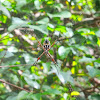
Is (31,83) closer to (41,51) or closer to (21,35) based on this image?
(41,51)

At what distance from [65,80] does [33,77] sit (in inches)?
6.2

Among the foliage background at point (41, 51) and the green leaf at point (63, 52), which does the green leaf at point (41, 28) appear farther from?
the green leaf at point (63, 52)

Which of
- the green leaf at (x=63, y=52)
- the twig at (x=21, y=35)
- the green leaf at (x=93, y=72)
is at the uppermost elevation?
the twig at (x=21, y=35)

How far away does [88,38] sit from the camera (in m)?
0.84

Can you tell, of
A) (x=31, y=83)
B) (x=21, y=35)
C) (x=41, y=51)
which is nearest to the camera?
(x=41, y=51)

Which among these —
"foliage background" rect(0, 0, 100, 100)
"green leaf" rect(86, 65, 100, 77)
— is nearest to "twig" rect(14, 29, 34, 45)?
"foliage background" rect(0, 0, 100, 100)

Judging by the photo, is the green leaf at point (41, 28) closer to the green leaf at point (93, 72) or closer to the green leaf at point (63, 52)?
the green leaf at point (63, 52)

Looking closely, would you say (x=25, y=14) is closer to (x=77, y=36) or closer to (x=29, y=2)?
(x=29, y=2)

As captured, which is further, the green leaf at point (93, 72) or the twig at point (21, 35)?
the twig at point (21, 35)

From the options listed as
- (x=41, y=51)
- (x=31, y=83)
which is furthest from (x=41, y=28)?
(x=31, y=83)

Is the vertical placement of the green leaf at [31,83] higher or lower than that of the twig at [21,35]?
lower

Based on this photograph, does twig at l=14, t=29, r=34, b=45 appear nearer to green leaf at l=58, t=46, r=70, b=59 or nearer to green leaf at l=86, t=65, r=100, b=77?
green leaf at l=58, t=46, r=70, b=59

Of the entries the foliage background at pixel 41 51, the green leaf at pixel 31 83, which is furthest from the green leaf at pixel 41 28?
the green leaf at pixel 31 83

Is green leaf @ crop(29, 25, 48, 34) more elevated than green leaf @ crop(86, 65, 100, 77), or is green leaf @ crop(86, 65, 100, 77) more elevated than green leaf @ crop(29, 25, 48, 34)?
green leaf @ crop(29, 25, 48, 34)
